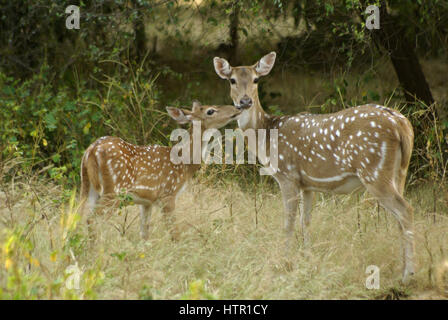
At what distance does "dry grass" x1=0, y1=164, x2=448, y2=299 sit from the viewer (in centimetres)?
558

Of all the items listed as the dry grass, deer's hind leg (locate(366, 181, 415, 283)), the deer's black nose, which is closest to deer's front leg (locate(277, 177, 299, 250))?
the dry grass

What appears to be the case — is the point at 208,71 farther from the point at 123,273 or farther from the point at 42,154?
the point at 123,273

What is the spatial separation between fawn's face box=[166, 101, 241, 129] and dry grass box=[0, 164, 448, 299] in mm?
772

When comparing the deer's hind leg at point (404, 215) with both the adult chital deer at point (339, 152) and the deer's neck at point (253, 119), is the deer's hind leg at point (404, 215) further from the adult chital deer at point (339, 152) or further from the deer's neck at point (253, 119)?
the deer's neck at point (253, 119)

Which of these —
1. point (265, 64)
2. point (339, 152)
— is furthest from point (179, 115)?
point (339, 152)

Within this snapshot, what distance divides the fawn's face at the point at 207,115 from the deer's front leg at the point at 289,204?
1.00 m

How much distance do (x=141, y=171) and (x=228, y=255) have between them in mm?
1278

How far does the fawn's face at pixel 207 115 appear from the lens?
7.35 m

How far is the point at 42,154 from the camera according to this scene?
31.9ft

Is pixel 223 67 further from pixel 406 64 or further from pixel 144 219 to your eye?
pixel 406 64

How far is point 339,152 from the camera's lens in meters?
6.27

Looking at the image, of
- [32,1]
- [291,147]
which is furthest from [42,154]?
[291,147]
